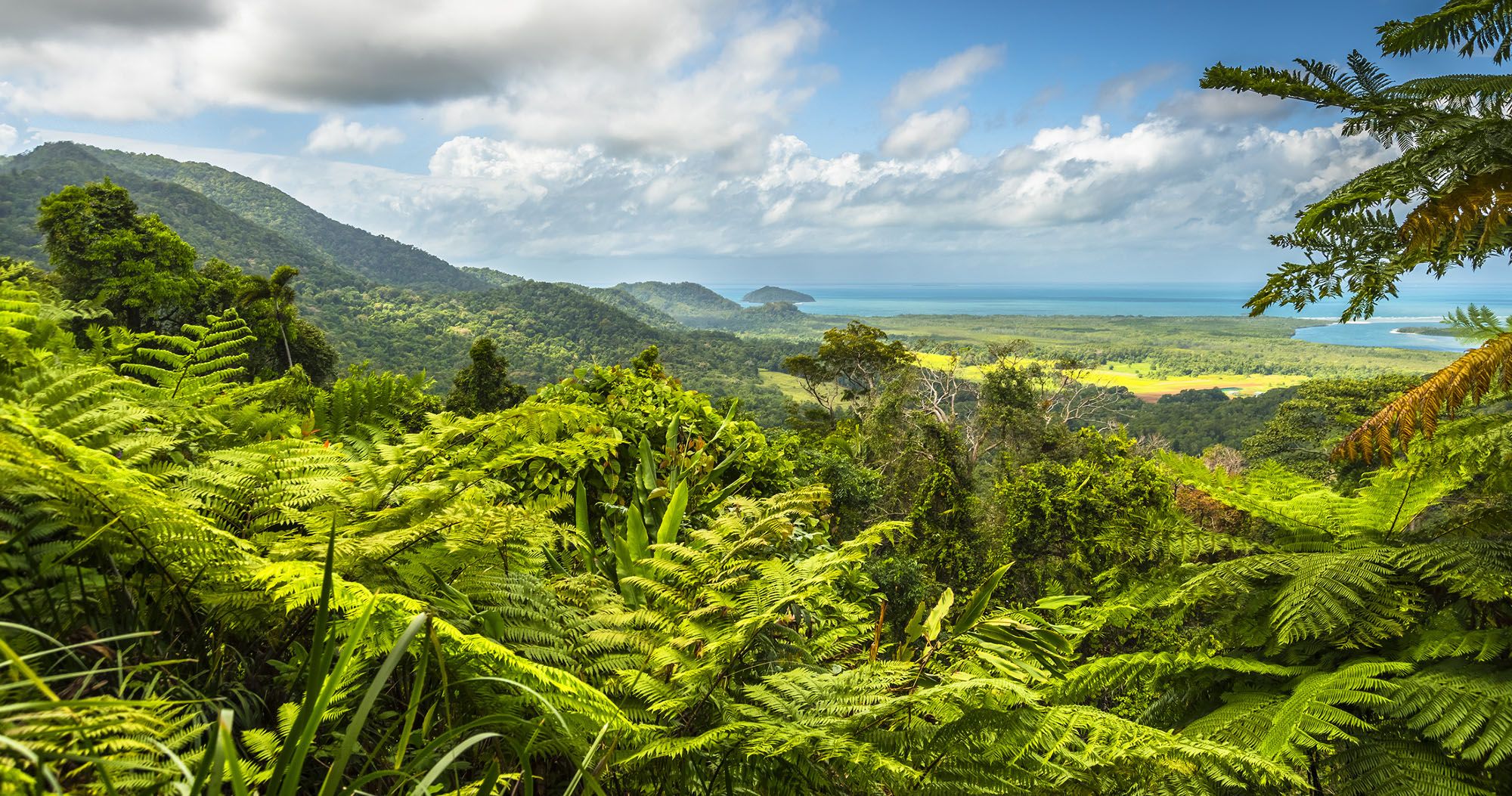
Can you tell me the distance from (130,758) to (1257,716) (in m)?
1.96

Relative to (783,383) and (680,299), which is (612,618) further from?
(680,299)

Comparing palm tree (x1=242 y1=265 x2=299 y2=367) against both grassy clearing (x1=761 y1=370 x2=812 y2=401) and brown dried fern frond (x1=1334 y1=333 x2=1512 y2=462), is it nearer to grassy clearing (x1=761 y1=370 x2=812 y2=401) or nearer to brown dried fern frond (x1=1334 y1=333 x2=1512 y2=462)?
brown dried fern frond (x1=1334 y1=333 x2=1512 y2=462)

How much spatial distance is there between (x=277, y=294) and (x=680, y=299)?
139m

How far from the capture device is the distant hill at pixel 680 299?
5876 inches

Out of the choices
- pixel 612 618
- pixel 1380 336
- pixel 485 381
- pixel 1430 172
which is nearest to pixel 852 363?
pixel 485 381

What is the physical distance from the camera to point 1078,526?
1051 cm

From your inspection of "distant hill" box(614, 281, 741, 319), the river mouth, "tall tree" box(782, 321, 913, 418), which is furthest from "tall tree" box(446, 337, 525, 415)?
"distant hill" box(614, 281, 741, 319)

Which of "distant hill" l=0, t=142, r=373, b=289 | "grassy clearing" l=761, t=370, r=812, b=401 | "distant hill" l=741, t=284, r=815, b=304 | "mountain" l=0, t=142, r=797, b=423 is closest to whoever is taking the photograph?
"mountain" l=0, t=142, r=797, b=423

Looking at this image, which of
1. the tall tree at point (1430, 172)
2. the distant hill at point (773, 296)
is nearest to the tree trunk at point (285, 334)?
the tall tree at point (1430, 172)

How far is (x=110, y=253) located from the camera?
1744 cm

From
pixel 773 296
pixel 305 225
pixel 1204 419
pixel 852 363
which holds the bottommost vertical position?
pixel 1204 419

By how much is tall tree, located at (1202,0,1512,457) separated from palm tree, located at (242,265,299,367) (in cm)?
2127

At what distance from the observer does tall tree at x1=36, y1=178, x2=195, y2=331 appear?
56.8ft

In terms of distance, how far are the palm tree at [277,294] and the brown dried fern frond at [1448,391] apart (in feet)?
70.3
